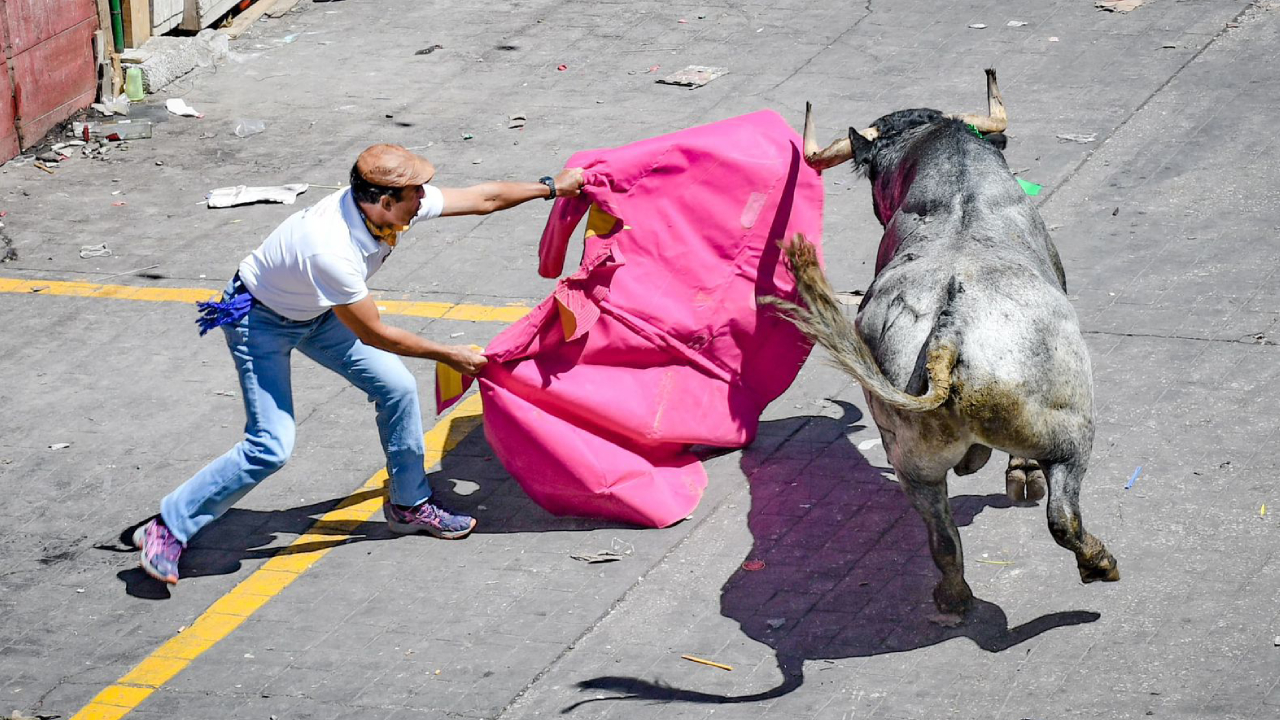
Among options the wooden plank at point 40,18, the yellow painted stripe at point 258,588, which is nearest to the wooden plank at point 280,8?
the wooden plank at point 40,18

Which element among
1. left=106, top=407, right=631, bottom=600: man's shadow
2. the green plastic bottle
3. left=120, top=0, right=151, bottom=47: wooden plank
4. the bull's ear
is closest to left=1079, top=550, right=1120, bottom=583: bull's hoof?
left=106, top=407, right=631, bottom=600: man's shadow

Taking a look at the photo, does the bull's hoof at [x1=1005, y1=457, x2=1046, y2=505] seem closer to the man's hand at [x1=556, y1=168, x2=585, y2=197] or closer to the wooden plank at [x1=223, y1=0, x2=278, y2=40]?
the man's hand at [x1=556, y1=168, x2=585, y2=197]

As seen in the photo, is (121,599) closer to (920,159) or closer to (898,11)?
(920,159)

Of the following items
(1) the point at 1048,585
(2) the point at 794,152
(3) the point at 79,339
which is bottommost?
(3) the point at 79,339

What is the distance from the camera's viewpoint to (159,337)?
8961mm

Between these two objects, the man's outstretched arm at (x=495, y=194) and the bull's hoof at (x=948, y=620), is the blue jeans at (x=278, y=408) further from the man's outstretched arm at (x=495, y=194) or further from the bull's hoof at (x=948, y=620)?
the bull's hoof at (x=948, y=620)

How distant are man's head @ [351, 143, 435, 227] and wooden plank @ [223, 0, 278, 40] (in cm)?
795

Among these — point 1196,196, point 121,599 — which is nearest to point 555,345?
point 121,599

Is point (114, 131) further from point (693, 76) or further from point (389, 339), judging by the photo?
point (389, 339)

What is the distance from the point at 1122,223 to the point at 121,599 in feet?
19.3

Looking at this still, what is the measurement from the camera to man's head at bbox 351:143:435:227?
6281 mm

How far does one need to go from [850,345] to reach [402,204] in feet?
6.31

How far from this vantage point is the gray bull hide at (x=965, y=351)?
5.48 metres

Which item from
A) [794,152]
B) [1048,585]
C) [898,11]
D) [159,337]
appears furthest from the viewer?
[898,11]
